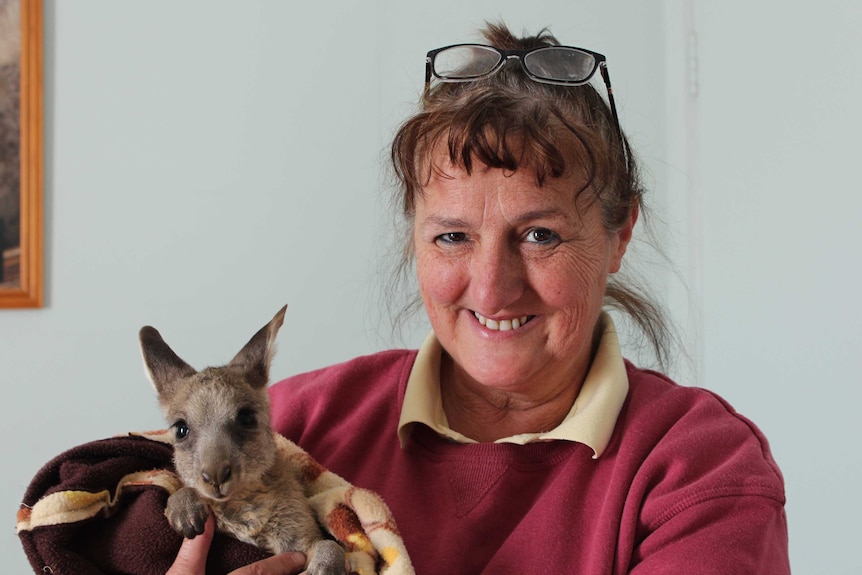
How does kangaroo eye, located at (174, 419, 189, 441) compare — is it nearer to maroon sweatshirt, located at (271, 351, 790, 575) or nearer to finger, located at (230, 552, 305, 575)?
finger, located at (230, 552, 305, 575)

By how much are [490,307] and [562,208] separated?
9.0 inches

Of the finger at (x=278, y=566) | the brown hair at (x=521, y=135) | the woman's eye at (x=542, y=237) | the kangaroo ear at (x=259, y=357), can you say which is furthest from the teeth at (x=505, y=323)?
the finger at (x=278, y=566)

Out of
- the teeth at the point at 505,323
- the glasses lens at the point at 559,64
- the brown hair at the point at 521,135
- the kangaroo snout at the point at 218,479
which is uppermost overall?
the glasses lens at the point at 559,64

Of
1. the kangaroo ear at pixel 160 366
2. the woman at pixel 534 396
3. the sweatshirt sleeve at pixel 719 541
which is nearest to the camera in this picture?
the sweatshirt sleeve at pixel 719 541

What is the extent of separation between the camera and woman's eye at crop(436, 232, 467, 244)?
171 centimetres

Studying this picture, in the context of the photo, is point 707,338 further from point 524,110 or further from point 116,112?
point 116,112

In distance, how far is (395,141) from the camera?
180 centimetres

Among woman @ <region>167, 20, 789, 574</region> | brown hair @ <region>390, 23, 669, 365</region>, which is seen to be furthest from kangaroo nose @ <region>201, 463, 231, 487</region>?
brown hair @ <region>390, 23, 669, 365</region>

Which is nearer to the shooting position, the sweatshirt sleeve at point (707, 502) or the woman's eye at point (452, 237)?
the sweatshirt sleeve at point (707, 502)

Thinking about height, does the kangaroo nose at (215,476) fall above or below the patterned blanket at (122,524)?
above

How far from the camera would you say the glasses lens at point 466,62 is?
68.7 inches

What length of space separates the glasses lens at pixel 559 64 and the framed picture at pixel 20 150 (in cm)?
221

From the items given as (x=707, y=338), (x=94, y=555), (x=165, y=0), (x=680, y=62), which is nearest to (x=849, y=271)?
(x=707, y=338)

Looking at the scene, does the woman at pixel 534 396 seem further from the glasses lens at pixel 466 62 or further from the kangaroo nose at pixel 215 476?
the kangaroo nose at pixel 215 476
